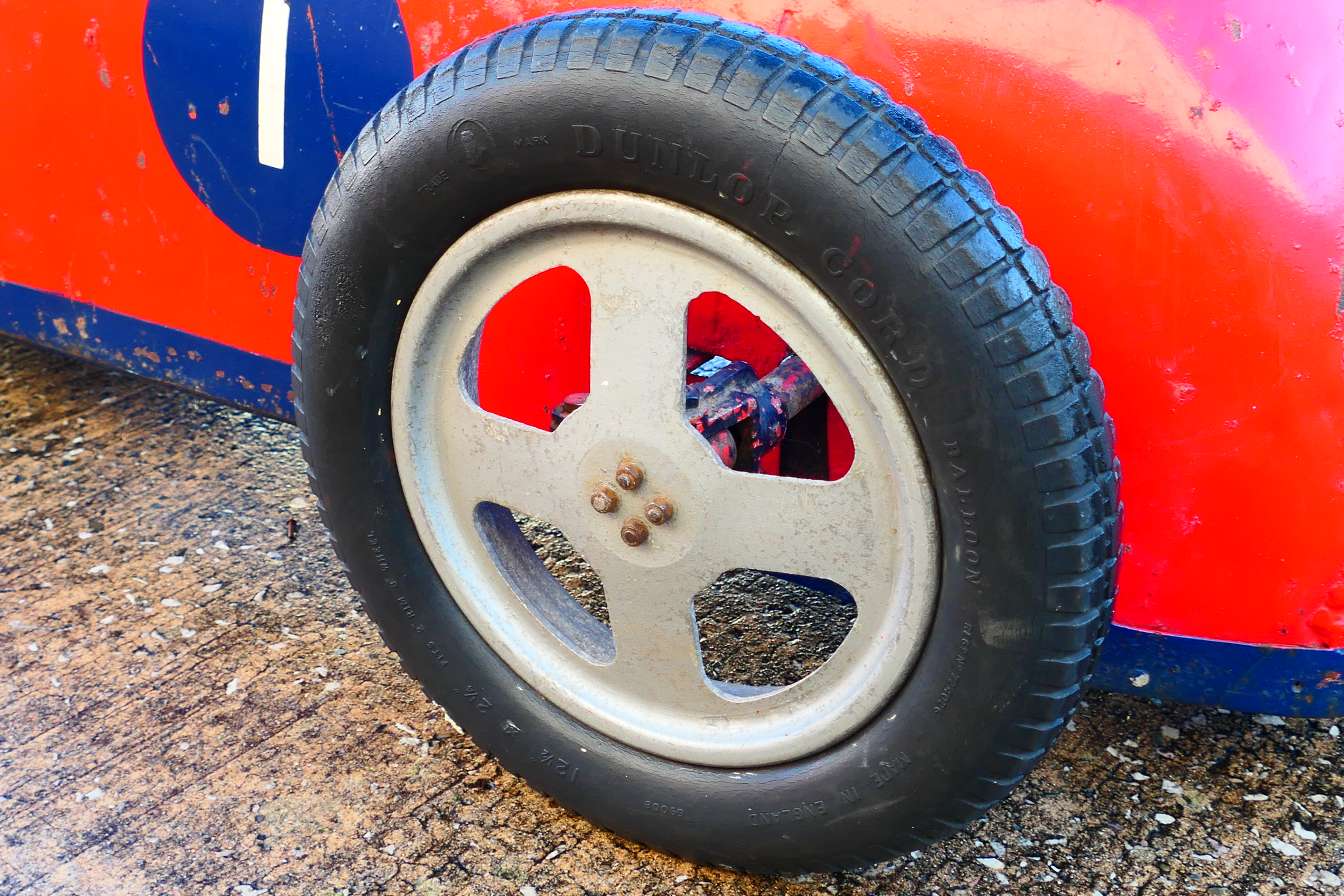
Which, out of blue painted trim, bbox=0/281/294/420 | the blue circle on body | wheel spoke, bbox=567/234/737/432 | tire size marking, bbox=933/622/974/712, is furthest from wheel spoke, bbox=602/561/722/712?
blue painted trim, bbox=0/281/294/420

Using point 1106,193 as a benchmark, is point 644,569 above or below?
below

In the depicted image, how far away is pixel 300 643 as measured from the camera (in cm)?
217

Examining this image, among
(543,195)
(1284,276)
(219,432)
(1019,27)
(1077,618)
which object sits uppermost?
(1019,27)

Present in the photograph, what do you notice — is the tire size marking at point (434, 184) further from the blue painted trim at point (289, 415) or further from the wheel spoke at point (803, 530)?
the blue painted trim at point (289, 415)

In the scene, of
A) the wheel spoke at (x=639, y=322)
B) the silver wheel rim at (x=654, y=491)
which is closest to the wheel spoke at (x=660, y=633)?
the silver wheel rim at (x=654, y=491)

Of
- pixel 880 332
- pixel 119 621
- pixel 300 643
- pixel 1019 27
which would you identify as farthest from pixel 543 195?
pixel 119 621

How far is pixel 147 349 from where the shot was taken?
2.30 meters

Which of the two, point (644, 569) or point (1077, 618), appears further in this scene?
point (644, 569)

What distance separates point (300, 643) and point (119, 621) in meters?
0.37

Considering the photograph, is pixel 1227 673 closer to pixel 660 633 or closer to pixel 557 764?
pixel 660 633

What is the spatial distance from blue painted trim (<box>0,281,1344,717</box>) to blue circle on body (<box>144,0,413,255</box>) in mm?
305

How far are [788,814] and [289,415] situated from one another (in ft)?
4.09

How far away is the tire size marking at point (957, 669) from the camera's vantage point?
1.29 m

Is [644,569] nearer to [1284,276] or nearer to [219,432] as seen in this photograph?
[1284,276]
